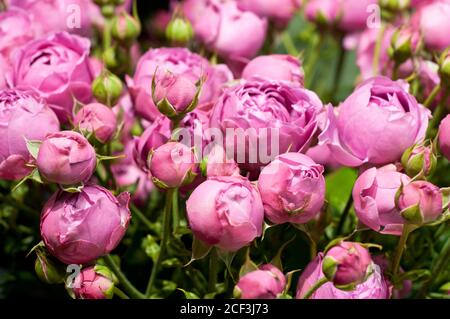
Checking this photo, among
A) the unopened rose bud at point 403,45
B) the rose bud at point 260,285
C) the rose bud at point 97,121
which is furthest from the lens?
the unopened rose bud at point 403,45

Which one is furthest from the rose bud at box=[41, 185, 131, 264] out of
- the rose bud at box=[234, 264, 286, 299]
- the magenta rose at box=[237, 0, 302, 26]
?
the magenta rose at box=[237, 0, 302, 26]

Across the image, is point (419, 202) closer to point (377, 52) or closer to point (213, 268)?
point (213, 268)

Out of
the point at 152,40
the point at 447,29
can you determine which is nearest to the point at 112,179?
the point at 447,29

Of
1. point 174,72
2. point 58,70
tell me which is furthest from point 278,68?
point 58,70

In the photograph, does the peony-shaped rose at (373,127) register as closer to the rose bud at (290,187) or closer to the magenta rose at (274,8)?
the rose bud at (290,187)

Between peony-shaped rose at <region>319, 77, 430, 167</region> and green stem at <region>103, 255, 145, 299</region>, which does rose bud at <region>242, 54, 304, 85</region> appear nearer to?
peony-shaped rose at <region>319, 77, 430, 167</region>

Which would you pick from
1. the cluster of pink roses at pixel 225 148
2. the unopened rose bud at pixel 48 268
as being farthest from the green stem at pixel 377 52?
the unopened rose bud at pixel 48 268

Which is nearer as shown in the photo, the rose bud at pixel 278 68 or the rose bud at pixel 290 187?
the rose bud at pixel 290 187

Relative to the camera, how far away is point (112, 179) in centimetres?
74

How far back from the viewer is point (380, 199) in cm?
58

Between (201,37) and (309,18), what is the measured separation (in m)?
0.16

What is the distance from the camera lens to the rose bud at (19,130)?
2.03 feet

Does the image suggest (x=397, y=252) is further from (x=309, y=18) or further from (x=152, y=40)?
(x=152, y=40)

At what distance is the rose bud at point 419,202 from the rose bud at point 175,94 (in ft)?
0.57
